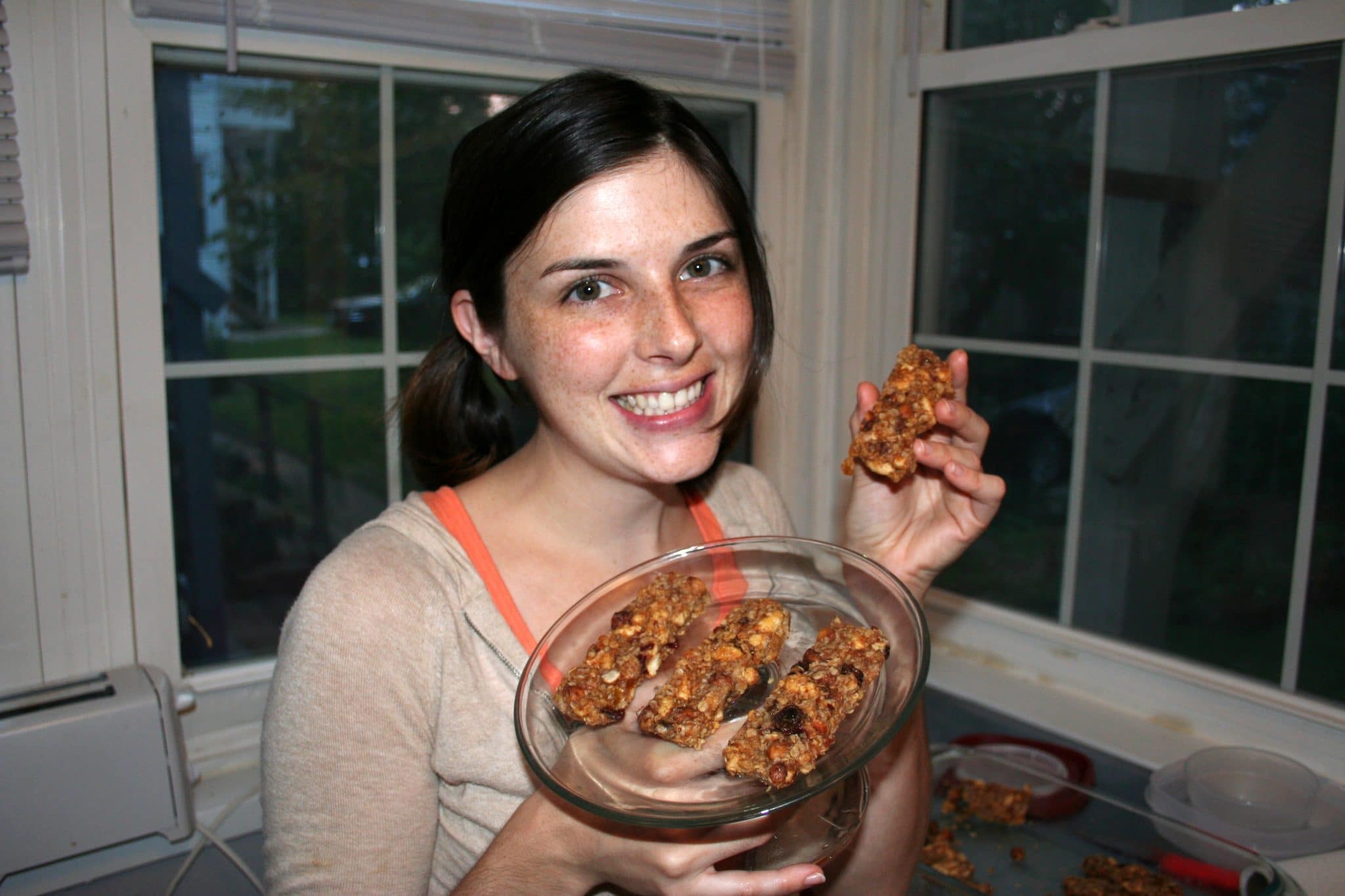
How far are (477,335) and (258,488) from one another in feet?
2.34

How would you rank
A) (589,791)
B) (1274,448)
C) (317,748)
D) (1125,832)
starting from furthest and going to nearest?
(1274,448)
(1125,832)
(317,748)
(589,791)

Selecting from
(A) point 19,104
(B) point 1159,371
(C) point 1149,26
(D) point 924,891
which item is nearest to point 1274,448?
(B) point 1159,371

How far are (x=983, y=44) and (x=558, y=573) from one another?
1.46 meters

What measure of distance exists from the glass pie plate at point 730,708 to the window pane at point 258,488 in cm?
82

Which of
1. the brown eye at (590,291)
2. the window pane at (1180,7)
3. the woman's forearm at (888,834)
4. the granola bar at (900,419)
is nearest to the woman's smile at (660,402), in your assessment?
the brown eye at (590,291)

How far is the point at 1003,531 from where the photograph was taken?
6.81ft

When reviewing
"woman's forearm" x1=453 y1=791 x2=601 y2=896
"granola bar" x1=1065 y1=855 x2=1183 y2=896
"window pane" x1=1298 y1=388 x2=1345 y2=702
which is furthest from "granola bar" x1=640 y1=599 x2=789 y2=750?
"window pane" x1=1298 y1=388 x2=1345 y2=702

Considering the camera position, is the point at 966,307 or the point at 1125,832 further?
the point at 966,307

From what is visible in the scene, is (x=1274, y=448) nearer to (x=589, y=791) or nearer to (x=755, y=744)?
(x=755, y=744)

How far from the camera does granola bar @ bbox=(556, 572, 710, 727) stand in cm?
92

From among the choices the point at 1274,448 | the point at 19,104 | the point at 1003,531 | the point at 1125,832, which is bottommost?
the point at 1125,832

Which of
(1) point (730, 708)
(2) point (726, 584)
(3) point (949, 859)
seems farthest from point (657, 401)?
(3) point (949, 859)

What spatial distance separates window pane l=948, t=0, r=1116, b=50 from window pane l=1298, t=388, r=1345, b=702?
0.82 m

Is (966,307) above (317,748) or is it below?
above
